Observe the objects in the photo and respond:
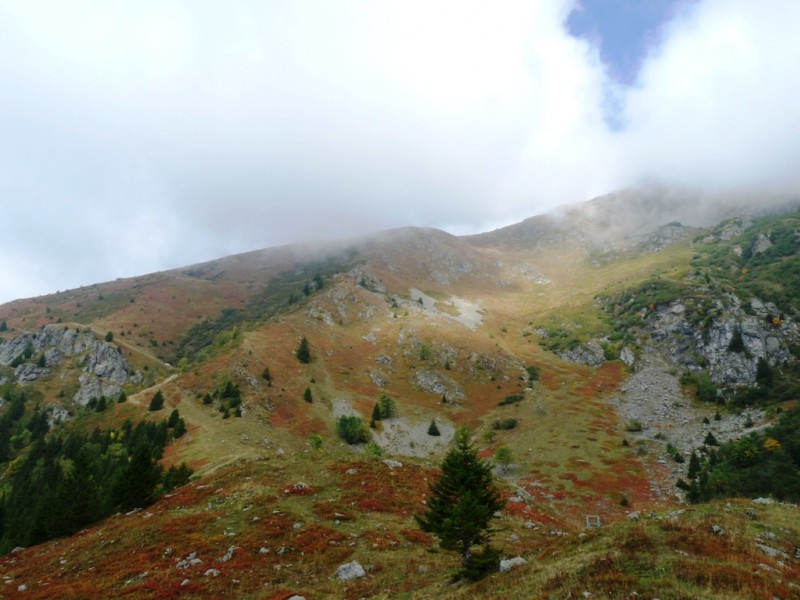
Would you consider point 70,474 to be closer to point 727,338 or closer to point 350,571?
point 350,571

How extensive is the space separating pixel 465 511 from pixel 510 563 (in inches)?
121

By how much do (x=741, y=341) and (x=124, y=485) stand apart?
163 metres

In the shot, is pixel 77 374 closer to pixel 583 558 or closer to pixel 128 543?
pixel 128 543

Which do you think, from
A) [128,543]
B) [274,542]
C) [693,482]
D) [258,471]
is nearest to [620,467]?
[693,482]

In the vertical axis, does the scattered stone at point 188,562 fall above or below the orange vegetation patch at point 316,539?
above

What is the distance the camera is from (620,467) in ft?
266

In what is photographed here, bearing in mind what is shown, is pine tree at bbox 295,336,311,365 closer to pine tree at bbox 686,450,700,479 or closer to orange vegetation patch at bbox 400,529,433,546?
pine tree at bbox 686,450,700,479

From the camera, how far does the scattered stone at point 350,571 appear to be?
23.3 m

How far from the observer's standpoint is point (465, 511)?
64.3 ft

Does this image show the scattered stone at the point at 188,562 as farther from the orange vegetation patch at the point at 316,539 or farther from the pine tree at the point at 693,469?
the pine tree at the point at 693,469

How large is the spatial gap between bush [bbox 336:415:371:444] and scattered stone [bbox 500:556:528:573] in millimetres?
75846

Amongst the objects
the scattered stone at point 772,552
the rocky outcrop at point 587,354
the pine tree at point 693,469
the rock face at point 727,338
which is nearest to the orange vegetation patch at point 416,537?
the scattered stone at point 772,552

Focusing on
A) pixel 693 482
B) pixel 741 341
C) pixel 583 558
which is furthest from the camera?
pixel 741 341

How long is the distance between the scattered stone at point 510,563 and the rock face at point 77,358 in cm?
16485
